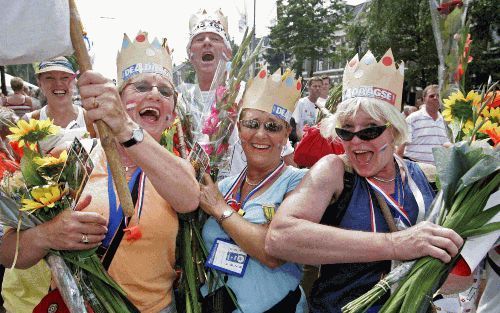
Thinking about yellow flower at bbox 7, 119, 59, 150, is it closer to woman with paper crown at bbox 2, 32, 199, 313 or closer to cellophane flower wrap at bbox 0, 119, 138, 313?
cellophane flower wrap at bbox 0, 119, 138, 313

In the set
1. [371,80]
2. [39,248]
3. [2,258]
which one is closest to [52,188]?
[39,248]

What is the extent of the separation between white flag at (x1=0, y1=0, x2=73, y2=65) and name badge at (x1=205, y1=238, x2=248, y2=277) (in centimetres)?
112

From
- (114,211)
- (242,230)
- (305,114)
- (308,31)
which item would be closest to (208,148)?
(242,230)

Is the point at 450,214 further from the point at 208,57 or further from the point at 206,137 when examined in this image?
the point at 208,57

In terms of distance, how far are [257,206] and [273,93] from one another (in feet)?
1.96

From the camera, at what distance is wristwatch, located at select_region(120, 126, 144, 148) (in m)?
1.94

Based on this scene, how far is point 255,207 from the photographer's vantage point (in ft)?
8.09

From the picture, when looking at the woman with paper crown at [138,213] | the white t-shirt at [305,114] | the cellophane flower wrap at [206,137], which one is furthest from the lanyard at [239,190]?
the white t-shirt at [305,114]

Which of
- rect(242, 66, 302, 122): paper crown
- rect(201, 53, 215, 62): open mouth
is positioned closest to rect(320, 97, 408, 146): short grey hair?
rect(242, 66, 302, 122): paper crown

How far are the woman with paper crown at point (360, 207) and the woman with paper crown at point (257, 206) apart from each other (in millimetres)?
150

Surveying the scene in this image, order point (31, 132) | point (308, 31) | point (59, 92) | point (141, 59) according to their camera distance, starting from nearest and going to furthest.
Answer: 1. point (31, 132)
2. point (141, 59)
3. point (59, 92)
4. point (308, 31)

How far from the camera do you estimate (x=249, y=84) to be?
8.93ft

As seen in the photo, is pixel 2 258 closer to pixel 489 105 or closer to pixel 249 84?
pixel 249 84

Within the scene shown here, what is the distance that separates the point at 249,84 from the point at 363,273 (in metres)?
1.13
